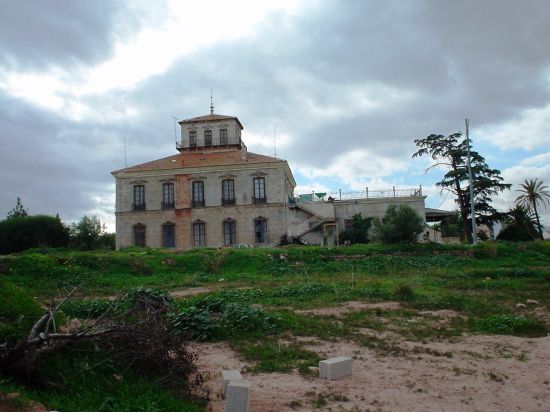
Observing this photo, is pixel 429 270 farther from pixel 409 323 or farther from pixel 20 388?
pixel 20 388

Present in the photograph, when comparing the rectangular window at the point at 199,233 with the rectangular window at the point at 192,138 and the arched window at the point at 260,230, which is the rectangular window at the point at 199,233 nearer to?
the arched window at the point at 260,230

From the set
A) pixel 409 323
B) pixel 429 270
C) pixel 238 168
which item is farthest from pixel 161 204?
pixel 409 323

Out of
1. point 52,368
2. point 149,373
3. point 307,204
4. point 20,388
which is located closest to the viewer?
point 20,388

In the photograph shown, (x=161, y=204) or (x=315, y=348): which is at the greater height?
(x=161, y=204)

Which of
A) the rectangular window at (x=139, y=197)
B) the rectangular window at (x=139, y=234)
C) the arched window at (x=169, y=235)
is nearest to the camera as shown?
the arched window at (x=169, y=235)

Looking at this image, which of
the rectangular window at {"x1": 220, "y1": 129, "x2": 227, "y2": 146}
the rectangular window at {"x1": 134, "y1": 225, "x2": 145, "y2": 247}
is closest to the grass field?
the rectangular window at {"x1": 134, "y1": 225, "x2": 145, "y2": 247}

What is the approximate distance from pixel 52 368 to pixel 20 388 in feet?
2.03

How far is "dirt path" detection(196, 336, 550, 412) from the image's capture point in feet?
21.6

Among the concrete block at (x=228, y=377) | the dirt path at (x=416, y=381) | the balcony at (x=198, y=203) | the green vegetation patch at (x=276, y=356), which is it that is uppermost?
the balcony at (x=198, y=203)

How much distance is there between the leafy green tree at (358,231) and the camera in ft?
132

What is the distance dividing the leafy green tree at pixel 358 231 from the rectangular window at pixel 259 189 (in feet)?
26.8

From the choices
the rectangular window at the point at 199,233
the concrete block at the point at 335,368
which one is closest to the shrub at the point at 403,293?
the concrete block at the point at 335,368

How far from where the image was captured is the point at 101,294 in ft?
61.7

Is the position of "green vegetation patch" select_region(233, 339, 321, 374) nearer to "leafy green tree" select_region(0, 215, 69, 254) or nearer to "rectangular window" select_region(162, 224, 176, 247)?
"rectangular window" select_region(162, 224, 176, 247)
